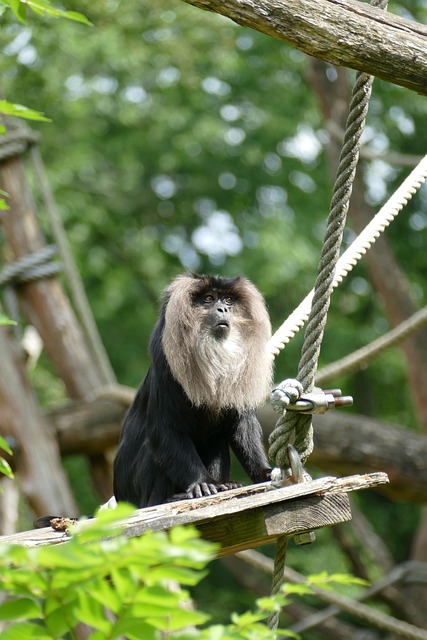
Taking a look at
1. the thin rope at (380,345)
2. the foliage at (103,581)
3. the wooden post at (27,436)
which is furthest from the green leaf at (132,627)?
the wooden post at (27,436)

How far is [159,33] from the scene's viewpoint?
9445mm

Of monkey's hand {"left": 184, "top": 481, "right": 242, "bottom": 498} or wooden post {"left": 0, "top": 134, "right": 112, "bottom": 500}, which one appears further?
wooden post {"left": 0, "top": 134, "right": 112, "bottom": 500}

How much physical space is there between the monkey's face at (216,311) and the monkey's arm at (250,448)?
1.23 feet

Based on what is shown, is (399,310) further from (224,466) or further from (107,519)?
(107,519)

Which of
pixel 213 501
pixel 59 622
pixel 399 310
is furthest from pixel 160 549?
pixel 399 310

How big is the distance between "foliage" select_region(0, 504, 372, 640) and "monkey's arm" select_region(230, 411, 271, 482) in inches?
92.2

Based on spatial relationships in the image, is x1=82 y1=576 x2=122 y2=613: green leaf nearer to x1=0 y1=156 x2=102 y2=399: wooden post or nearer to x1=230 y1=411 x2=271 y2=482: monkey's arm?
x1=230 y1=411 x2=271 y2=482: monkey's arm

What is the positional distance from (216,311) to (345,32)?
1612mm

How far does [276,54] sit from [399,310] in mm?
3852

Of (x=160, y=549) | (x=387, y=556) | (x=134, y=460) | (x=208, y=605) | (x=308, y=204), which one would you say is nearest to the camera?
(x=160, y=549)

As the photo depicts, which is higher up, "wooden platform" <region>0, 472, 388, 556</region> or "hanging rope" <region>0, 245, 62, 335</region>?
"wooden platform" <region>0, 472, 388, 556</region>

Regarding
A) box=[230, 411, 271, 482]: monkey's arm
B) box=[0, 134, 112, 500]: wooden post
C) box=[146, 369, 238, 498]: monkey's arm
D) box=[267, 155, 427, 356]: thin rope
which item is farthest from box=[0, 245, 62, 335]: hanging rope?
box=[267, 155, 427, 356]: thin rope

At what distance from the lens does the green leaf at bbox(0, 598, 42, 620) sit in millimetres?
1157

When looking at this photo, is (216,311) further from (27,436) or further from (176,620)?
(176,620)
